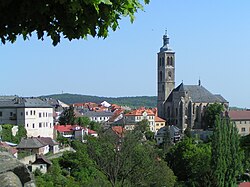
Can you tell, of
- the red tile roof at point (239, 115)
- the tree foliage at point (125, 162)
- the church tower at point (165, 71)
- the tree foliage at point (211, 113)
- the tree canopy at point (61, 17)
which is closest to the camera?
the tree canopy at point (61, 17)

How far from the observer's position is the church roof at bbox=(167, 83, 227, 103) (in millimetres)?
95250

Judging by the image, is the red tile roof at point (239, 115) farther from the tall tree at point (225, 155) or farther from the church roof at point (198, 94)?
the tall tree at point (225, 155)

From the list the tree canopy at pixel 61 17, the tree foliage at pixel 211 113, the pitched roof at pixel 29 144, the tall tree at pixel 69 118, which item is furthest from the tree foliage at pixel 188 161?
the tree foliage at pixel 211 113

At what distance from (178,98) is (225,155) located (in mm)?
52294

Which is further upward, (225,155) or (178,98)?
(178,98)

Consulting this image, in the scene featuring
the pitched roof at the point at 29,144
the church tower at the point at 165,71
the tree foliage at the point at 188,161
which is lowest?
the tree foliage at the point at 188,161

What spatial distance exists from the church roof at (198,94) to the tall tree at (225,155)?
167 feet

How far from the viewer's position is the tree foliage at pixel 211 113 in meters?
89.7

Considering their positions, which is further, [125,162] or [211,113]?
[211,113]

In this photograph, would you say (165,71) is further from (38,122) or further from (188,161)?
(188,161)

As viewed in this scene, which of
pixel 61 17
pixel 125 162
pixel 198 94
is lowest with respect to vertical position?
pixel 125 162

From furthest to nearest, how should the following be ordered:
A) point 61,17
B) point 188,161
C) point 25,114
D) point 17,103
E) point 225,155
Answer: point 17,103 → point 25,114 → point 188,161 → point 225,155 → point 61,17

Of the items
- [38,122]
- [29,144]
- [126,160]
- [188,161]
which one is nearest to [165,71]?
[38,122]

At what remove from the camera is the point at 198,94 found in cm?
9681
